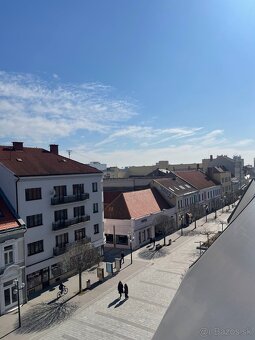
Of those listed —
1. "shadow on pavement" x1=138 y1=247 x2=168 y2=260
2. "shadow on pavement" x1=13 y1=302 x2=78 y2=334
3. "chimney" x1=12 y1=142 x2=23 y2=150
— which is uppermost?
"chimney" x1=12 y1=142 x2=23 y2=150

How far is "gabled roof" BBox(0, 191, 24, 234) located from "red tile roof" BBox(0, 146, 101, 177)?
279 cm

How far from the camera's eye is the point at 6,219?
2436 cm

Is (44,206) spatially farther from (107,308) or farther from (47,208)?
(107,308)

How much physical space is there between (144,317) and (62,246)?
1203 centimetres

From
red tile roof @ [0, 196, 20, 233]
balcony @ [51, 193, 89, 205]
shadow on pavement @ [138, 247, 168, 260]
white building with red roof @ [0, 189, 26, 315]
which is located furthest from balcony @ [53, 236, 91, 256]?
shadow on pavement @ [138, 247, 168, 260]

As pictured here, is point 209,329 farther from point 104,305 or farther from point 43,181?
point 43,181

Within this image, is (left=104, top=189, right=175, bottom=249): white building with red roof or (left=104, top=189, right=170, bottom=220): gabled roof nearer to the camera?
(left=104, top=189, right=175, bottom=249): white building with red roof

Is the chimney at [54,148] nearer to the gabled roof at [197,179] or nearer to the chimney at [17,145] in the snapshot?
the chimney at [17,145]

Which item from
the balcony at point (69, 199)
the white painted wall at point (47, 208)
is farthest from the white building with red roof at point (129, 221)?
the balcony at point (69, 199)

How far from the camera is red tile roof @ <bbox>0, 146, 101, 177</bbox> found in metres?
27.5

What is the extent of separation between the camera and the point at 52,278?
28922 mm

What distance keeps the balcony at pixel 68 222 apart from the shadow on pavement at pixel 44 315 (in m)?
7.19

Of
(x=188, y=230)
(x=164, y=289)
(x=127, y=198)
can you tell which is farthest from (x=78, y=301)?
(x=188, y=230)

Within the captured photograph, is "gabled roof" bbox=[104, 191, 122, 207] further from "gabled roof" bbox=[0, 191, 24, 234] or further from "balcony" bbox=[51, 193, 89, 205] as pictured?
"gabled roof" bbox=[0, 191, 24, 234]
